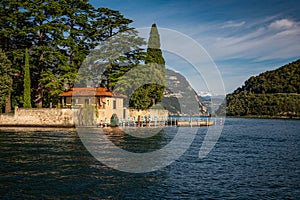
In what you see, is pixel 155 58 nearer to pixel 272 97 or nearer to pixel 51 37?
pixel 51 37

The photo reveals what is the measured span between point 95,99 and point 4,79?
40.8 ft

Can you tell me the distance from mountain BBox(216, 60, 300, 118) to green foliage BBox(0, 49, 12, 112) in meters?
122

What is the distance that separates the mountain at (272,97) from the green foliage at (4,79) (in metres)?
122

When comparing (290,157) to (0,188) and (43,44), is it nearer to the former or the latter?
(0,188)

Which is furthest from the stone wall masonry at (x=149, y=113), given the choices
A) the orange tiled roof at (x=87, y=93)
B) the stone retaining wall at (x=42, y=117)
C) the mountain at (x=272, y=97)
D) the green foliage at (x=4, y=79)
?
the mountain at (x=272, y=97)

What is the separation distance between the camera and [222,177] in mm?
15094

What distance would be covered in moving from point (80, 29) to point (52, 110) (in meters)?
15.3

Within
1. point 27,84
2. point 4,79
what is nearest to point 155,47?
point 27,84

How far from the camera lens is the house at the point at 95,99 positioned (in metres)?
47.0

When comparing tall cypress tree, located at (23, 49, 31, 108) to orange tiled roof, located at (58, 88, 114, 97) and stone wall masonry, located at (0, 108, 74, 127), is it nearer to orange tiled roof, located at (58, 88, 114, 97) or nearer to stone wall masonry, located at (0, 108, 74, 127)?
stone wall masonry, located at (0, 108, 74, 127)

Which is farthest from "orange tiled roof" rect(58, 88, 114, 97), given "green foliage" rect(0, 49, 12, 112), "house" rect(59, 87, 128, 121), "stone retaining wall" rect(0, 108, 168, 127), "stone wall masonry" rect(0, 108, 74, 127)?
"green foliage" rect(0, 49, 12, 112)

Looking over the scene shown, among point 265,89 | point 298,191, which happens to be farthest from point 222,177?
point 265,89

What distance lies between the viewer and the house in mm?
47000

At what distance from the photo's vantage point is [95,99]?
47500mm
